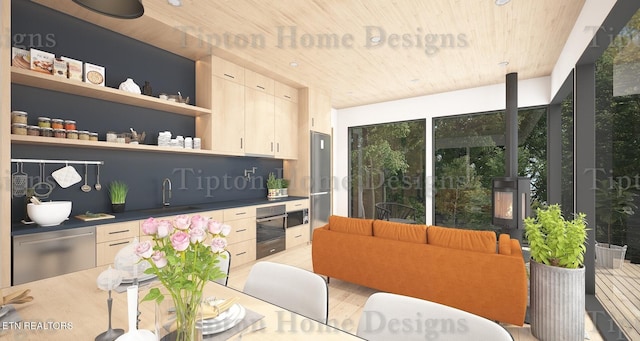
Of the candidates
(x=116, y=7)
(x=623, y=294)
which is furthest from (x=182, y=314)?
(x=623, y=294)

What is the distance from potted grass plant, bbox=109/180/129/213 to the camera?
2.92 m

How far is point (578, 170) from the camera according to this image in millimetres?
2768

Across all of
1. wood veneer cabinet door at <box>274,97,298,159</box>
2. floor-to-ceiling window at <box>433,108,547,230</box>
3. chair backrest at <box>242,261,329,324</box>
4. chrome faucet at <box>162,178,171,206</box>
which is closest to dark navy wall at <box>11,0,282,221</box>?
chrome faucet at <box>162,178,171,206</box>

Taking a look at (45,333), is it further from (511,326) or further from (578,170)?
(578,170)

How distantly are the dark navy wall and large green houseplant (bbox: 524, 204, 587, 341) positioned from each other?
3.72 metres

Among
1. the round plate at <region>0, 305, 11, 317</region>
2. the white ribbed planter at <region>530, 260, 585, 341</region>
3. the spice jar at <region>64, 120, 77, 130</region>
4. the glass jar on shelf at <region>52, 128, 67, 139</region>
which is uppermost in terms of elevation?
the spice jar at <region>64, 120, 77, 130</region>

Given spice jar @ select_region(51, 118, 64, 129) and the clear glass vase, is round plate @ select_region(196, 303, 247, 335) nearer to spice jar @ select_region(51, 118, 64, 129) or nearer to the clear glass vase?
the clear glass vase

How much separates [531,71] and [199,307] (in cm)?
531

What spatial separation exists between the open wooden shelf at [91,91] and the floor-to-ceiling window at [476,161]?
4.26 meters

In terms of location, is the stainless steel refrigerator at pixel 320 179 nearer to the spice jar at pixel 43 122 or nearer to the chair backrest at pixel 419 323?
the spice jar at pixel 43 122

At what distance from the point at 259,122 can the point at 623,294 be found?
4.59 meters

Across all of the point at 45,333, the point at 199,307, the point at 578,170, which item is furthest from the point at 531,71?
the point at 45,333

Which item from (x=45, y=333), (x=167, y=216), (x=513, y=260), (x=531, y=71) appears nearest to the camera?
(x=45, y=333)

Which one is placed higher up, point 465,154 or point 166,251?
point 465,154
